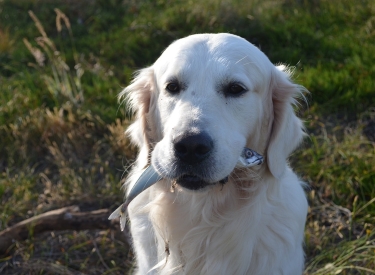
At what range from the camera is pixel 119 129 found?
175 inches

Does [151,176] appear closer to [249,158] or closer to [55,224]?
[249,158]

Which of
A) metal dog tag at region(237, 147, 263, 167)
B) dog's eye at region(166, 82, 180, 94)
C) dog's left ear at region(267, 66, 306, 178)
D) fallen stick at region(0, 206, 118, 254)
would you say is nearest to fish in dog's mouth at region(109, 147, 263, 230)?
metal dog tag at region(237, 147, 263, 167)

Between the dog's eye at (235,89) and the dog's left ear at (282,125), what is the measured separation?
1.09 feet

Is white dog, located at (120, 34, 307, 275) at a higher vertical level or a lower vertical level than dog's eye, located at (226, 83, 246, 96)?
lower

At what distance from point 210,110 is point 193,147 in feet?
0.86

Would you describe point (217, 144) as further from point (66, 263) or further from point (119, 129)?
point (119, 129)

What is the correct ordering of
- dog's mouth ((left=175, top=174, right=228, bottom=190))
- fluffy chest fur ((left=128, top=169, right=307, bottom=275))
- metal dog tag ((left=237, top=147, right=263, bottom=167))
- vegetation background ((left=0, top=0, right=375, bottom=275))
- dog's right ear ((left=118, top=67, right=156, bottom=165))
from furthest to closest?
1. vegetation background ((left=0, top=0, right=375, bottom=275))
2. dog's right ear ((left=118, top=67, right=156, bottom=165))
3. fluffy chest fur ((left=128, top=169, right=307, bottom=275))
4. metal dog tag ((left=237, top=147, right=263, bottom=167))
5. dog's mouth ((left=175, top=174, right=228, bottom=190))

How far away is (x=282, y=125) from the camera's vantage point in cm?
276

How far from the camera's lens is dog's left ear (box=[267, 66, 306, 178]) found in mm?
2693

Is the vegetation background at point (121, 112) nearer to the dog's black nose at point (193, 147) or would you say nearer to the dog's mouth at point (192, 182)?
the dog's mouth at point (192, 182)

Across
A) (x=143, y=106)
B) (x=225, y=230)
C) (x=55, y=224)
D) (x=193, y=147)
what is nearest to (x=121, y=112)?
(x=55, y=224)

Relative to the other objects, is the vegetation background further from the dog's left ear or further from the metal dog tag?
the metal dog tag

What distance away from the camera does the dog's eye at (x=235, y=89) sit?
2527 mm

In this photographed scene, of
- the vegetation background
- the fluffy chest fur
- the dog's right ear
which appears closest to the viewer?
the fluffy chest fur
